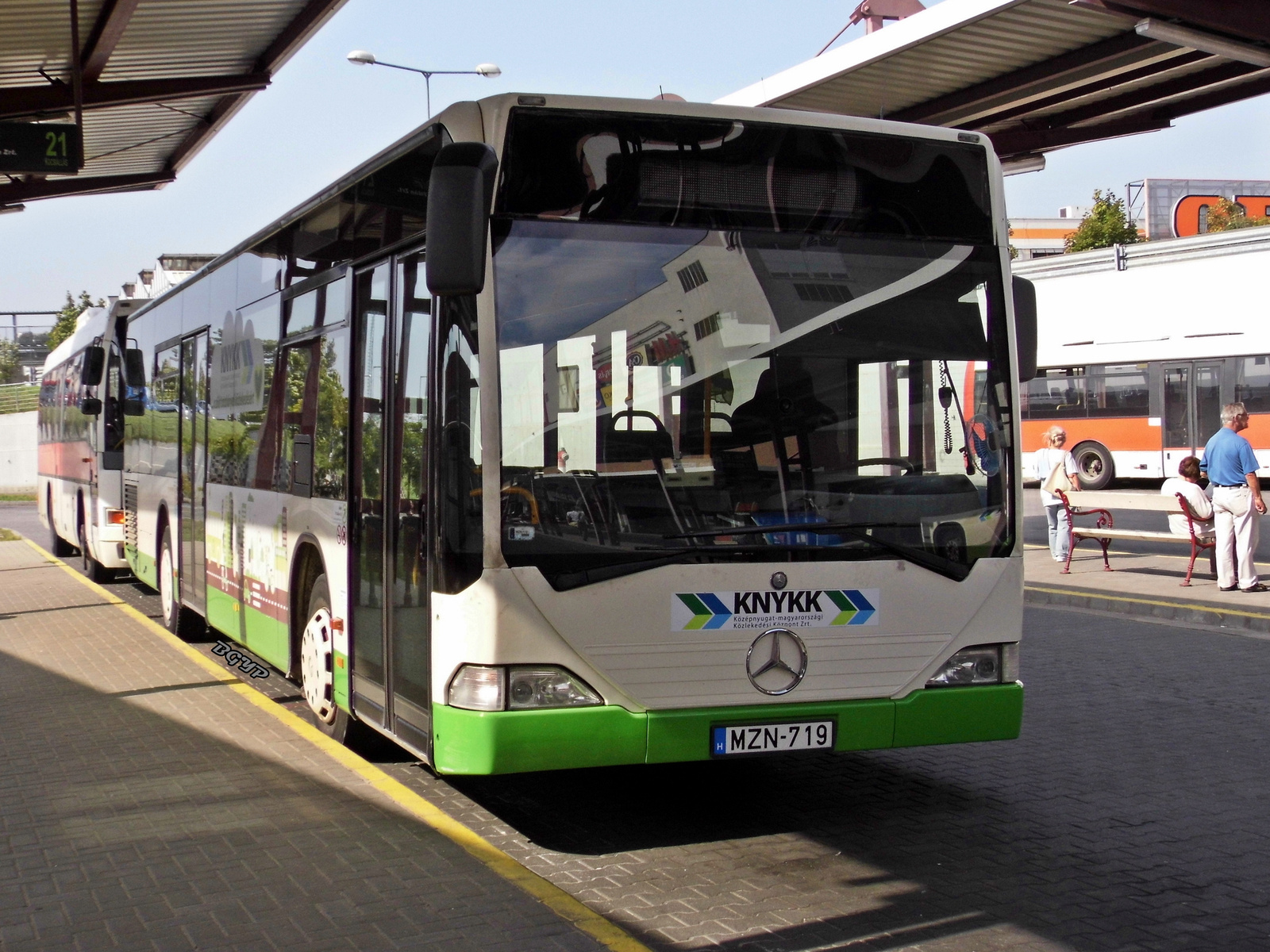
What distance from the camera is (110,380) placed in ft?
50.8

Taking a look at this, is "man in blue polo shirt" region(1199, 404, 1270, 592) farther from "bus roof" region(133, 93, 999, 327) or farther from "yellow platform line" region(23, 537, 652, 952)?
"yellow platform line" region(23, 537, 652, 952)

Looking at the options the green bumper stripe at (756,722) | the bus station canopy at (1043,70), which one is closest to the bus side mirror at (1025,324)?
the green bumper stripe at (756,722)

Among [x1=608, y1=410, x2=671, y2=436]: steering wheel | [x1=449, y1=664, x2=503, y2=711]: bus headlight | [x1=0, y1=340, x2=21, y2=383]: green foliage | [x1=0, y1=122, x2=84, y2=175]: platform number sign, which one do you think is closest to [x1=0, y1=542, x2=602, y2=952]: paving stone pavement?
[x1=449, y1=664, x2=503, y2=711]: bus headlight

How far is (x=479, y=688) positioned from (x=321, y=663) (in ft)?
7.72

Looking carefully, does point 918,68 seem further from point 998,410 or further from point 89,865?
point 89,865

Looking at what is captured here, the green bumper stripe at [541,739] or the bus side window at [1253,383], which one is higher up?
the bus side window at [1253,383]

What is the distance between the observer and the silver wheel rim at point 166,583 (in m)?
12.3

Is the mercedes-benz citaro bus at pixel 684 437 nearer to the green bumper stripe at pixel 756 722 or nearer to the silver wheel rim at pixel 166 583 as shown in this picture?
the green bumper stripe at pixel 756 722

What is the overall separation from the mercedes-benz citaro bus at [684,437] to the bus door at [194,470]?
14.7ft

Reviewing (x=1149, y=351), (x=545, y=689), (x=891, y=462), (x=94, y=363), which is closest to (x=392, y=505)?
(x=545, y=689)

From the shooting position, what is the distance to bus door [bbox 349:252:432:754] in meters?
5.88

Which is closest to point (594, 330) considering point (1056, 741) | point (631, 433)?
point (631, 433)

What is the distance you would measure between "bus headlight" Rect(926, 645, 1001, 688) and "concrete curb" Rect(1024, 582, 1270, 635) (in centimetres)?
687

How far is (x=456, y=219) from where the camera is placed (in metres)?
5.15
